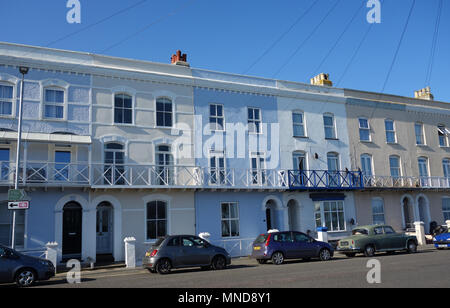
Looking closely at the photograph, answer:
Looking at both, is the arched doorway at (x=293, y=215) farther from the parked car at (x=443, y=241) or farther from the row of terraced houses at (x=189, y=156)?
the parked car at (x=443, y=241)

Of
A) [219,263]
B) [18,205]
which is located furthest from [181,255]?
[18,205]

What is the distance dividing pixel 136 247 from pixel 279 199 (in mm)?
8645

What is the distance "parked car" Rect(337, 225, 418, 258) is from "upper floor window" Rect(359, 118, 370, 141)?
883 centimetres

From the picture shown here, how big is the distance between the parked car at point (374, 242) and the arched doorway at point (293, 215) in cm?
443

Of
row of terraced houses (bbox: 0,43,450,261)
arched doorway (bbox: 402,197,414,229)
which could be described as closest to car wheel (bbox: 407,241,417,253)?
row of terraced houses (bbox: 0,43,450,261)

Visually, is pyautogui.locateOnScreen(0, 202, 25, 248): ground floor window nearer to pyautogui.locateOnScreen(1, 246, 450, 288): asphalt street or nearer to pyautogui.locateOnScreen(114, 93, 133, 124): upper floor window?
pyautogui.locateOnScreen(1, 246, 450, 288): asphalt street

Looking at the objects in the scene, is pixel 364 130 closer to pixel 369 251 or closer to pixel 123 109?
pixel 369 251

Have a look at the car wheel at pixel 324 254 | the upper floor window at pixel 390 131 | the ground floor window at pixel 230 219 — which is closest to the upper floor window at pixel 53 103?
the ground floor window at pixel 230 219

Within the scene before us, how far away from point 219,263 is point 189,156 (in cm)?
713

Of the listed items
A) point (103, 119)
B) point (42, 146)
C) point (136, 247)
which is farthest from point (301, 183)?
point (42, 146)

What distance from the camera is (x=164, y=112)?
21391mm

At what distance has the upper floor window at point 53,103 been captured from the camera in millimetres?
18828

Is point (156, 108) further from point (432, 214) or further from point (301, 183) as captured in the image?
point (432, 214)

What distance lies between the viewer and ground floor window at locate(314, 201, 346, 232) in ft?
79.3
